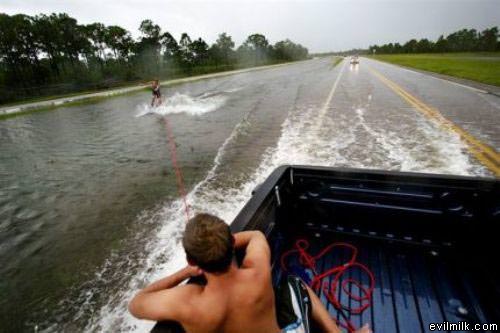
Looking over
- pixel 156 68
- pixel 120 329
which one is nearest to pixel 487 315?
pixel 120 329

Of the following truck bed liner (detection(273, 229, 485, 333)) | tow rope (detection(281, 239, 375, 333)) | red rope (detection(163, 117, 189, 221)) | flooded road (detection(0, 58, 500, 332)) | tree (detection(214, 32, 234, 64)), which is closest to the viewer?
truck bed liner (detection(273, 229, 485, 333))

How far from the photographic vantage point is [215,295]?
1.59 meters

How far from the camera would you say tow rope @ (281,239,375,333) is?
2732 mm

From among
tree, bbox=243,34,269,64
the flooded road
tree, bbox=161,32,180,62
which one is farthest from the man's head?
tree, bbox=243,34,269,64

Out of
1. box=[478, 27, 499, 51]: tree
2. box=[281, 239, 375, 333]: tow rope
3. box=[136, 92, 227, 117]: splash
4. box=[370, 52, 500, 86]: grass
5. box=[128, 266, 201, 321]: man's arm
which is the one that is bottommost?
box=[281, 239, 375, 333]: tow rope

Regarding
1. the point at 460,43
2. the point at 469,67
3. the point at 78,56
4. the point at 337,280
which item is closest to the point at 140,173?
the point at 337,280

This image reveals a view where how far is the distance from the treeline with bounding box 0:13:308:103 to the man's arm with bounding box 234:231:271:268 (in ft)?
148

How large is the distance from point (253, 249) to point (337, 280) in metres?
1.54

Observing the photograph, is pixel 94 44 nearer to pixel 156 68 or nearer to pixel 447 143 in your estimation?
pixel 156 68

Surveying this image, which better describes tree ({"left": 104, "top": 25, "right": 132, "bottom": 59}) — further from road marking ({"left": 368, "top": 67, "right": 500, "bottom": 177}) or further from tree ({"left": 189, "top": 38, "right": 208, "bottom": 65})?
road marking ({"left": 368, "top": 67, "right": 500, "bottom": 177})

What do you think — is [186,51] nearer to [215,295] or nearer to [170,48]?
[170,48]

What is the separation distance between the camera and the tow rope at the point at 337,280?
2.73m

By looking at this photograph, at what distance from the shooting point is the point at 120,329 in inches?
121

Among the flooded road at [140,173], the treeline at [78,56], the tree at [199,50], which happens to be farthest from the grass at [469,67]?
the tree at [199,50]
